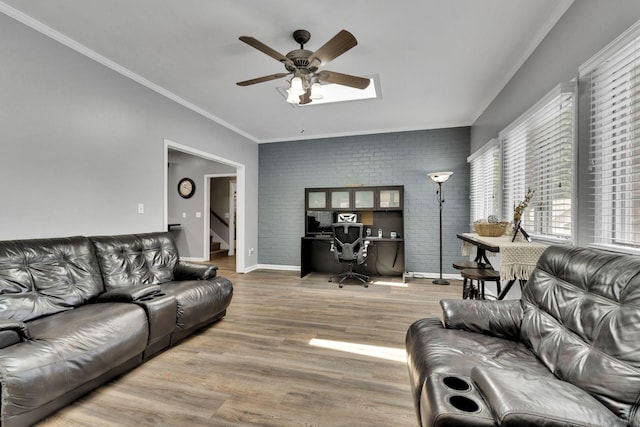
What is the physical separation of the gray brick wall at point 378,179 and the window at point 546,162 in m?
1.89

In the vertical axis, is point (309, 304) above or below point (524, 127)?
below

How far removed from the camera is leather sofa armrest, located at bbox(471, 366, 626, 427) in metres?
0.76

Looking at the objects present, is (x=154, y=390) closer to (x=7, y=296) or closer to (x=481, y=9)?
(x=7, y=296)

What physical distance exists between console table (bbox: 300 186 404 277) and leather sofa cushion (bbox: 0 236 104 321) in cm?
329

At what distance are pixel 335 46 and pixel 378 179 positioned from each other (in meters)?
3.40

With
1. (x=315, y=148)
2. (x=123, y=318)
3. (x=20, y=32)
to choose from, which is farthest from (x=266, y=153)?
(x=123, y=318)

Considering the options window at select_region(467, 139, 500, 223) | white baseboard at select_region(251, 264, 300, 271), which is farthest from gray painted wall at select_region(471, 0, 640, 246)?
white baseboard at select_region(251, 264, 300, 271)

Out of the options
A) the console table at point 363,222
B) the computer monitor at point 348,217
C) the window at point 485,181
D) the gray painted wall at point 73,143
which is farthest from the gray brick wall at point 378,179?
the gray painted wall at point 73,143

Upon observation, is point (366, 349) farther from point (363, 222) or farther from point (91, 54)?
point (91, 54)

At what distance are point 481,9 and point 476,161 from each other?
268cm

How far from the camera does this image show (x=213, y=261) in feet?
22.2

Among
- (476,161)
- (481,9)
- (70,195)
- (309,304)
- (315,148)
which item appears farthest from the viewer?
(315,148)

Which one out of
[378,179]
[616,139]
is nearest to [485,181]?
[378,179]

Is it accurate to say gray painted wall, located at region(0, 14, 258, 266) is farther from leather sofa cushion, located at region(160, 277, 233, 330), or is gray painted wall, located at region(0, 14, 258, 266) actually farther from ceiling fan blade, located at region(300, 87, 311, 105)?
ceiling fan blade, located at region(300, 87, 311, 105)
